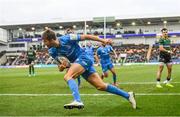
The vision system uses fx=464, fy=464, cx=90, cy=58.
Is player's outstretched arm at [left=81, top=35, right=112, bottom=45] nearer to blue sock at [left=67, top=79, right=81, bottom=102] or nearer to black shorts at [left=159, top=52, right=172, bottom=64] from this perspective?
blue sock at [left=67, top=79, right=81, bottom=102]

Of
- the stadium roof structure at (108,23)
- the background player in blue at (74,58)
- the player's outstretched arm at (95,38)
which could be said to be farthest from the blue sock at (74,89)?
the stadium roof structure at (108,23)

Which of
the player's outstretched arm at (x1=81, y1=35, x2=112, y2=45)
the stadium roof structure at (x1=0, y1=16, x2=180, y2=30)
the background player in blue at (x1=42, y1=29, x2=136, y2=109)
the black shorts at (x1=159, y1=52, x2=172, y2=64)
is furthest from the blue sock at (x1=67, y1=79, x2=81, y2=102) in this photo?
the stadium roof structure at (x1=0, y1=16, x2=180, y2=30)

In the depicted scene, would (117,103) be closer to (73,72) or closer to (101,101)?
(101,101)

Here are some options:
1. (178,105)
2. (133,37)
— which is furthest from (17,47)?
(178,105)

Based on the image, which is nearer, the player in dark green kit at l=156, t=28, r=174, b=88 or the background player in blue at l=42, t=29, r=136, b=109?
the background player in blue at l=42, t=29, r=136, b=109

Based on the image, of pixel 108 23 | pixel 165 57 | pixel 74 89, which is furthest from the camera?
pixel 108 23

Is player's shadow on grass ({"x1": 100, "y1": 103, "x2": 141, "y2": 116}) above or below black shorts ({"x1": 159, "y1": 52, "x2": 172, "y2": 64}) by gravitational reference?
below

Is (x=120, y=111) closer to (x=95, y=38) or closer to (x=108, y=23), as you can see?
(x=95, y=38)

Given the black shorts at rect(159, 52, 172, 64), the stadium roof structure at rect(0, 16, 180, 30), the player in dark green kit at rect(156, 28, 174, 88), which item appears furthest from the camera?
the stadium roof structure at rect(0, 16, 180, 30)

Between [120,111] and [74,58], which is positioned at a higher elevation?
[74,58]

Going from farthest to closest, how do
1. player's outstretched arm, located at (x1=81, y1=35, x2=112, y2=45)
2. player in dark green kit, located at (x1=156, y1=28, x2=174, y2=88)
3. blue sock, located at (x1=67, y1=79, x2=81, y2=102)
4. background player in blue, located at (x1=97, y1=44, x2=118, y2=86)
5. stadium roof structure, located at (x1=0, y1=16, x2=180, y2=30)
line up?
stadium roof structure, located at (x1=0, y1=16, x2=180, y2=30) → background player in blue, located at (x1=97, y1=44, x2=118, y2=86) → player in dark green kit, located at (x1=156, y1=28, x2=174, y2=88) → blue sock, located at (x1=67, y1=79, x2=81, y2=102) → player's outstretched arm, located at (x1=81, y1=35, x2=112, y2=45)

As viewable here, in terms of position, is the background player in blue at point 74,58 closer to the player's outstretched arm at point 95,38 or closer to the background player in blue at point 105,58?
the player's outstretched arm at point 95,38

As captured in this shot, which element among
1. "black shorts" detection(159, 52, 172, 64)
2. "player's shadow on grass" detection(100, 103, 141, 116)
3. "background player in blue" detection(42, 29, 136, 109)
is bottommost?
"player's shadow on grass" detection(100, 103, 141, 116)

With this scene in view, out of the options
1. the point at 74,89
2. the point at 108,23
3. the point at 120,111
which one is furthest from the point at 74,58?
the point at 108,23
